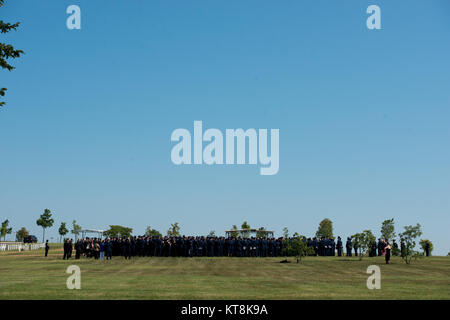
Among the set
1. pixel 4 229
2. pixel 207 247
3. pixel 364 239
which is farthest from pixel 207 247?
pixel 4 229

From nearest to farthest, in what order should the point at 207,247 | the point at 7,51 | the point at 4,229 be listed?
the point at 7,51
the point at 207,247
the point at 4,229

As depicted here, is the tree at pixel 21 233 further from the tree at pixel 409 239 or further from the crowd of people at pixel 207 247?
the tree at pixel 409 239

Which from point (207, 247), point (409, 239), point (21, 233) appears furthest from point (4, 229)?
point (409, 239)

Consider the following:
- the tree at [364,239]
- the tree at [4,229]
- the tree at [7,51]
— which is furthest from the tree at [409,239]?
the tree at [4,229]

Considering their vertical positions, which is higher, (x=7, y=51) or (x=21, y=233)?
(x=7, y=51)

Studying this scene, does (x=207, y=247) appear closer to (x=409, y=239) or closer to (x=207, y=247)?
(x=207, y=247)

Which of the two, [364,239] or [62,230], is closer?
[364,239]

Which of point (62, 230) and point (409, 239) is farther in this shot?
point (62, 230)

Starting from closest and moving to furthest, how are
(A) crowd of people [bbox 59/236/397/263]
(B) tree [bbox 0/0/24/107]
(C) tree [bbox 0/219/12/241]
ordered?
1. (B) tree [bbox 0/0/24/107]
2. (A) crowd of people [bbox 59/236/397/263]
3. (C) tree [bbox 0/219/12/241]

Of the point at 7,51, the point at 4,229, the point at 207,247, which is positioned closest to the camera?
the point at 7,51

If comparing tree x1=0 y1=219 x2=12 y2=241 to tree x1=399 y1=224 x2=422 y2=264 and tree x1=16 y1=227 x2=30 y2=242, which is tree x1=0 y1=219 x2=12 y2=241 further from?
tree x1=399 y1=224 x2=422 y2=264

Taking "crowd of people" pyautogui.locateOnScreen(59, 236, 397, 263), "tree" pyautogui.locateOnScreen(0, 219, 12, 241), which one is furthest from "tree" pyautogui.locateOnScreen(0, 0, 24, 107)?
"tree" pyautogui.locateOnScreen(0, 219, 12, 241)

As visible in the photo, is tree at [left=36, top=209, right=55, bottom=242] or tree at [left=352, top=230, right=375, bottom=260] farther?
tree at [left=36, top=209, right=55, bottom=242]
